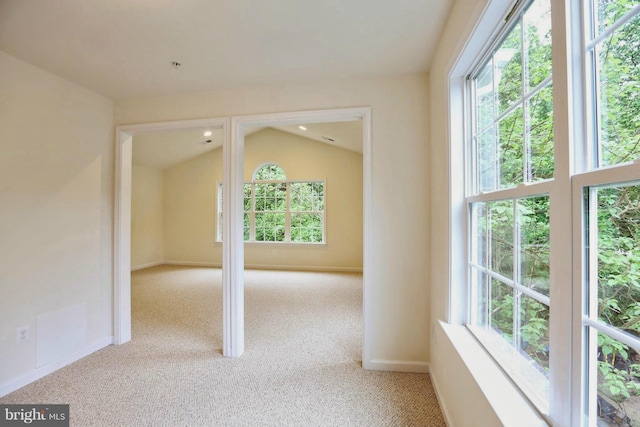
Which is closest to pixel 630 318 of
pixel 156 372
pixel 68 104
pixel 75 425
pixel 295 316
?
pixel 75 425

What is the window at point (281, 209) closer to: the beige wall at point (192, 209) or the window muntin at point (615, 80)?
the beige wall at point (192, 209)

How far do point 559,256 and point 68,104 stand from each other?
10.8 feet

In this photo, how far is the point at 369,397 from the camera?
71.9 inches

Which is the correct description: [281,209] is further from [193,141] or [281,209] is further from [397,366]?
[397,366]

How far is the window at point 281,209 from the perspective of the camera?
21.1 ft

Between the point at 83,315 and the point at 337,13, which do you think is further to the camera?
the point at 83,315

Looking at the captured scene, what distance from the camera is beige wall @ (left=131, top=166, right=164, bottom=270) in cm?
618

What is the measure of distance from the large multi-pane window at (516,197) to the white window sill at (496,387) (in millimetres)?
41

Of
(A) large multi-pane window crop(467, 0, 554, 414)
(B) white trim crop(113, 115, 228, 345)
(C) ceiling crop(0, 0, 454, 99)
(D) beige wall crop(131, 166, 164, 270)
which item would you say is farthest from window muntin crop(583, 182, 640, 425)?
(D) beige wall crop(131, 166, 164, 270)

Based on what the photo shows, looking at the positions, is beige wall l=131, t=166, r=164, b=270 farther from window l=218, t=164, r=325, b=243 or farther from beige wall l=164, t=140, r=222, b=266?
window l=218, t=164, r=325, b=243

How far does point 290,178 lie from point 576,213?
238 inches

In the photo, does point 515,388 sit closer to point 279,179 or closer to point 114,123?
point 114,123

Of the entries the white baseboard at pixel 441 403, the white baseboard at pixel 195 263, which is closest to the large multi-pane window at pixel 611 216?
the white baseboard at pixel 441 403

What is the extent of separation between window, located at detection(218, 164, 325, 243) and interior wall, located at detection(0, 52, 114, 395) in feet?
12.8
